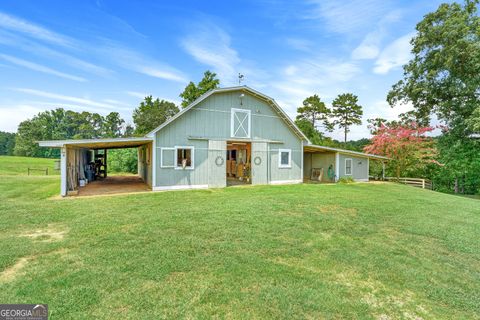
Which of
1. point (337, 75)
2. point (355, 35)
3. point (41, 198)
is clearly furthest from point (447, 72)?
point (41, 198)

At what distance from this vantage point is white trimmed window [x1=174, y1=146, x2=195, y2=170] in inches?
466

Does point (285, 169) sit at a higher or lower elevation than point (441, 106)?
lower

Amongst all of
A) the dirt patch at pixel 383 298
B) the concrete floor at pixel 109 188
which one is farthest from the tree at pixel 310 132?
the dirt patch at pixel 383 298

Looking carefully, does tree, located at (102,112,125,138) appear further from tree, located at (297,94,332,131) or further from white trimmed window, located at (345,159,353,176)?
white trimmed window, located at (345,159,353,176)

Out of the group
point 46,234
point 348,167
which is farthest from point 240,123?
point 46,234

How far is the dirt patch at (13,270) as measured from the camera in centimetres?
337

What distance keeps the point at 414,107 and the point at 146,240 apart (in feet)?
82.4

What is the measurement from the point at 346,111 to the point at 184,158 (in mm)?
28165

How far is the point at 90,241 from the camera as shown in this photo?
15.5ft

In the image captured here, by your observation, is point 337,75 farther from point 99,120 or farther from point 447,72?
point 99,120

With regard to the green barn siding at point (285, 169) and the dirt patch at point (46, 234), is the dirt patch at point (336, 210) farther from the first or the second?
the dirt patch at point (46, 234)

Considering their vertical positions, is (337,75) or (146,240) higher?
(337,75)

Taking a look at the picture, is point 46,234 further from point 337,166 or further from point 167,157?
point 337,166

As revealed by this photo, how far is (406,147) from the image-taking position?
1852 cm
